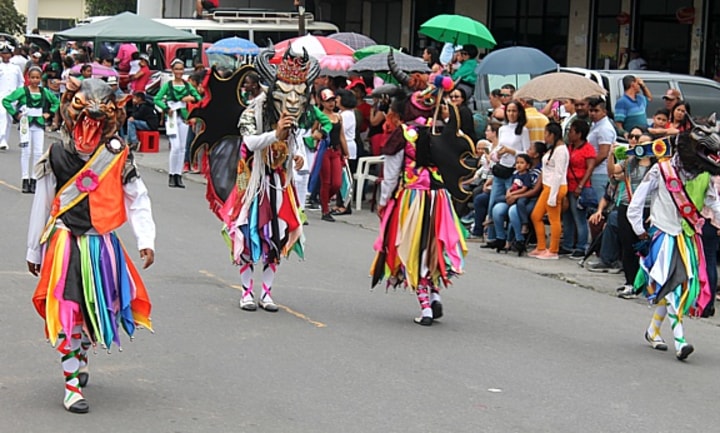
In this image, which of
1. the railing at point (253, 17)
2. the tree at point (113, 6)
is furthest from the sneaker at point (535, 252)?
the tree at point (113, 6)

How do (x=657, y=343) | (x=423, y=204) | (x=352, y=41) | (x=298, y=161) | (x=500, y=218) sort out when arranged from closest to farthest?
(x=657, y=343), (x=423, y=204), (x=298, y=161), (x=500, y=218), (x=352, y=41)

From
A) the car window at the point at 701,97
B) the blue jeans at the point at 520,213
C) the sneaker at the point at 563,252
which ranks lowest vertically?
the sneaker at the point at 563,252

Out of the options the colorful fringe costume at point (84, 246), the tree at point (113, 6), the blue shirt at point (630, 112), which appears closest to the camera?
the colorful fringe costume at point (84, 246)

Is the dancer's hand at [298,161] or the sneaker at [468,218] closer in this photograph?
the dancer's hand at [298,161]

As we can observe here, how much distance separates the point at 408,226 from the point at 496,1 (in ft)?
65.9

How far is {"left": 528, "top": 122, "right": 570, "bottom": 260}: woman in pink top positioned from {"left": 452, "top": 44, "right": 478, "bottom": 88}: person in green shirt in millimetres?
5917

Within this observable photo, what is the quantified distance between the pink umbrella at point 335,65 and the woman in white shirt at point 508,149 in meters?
6.04

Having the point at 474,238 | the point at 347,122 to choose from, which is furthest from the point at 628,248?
the point at 347,122

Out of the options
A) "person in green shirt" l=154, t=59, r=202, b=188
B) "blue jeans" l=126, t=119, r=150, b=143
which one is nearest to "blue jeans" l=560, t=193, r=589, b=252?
"person in green shirt" l=154, t=59, r=202, b=188

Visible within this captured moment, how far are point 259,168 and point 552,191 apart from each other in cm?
507

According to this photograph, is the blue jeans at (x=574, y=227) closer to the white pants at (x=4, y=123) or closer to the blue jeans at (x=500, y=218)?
the blue jeans at (x=500, y=218)

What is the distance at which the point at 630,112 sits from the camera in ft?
52.7

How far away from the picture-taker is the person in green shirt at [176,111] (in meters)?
19.8

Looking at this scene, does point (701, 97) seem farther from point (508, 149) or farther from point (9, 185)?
point (9, 185)
